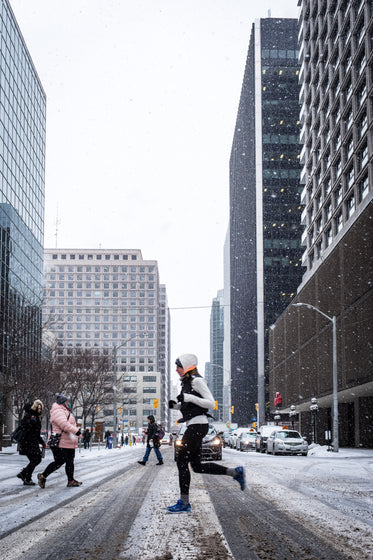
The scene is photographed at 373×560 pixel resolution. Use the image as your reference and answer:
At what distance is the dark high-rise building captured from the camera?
116 metres

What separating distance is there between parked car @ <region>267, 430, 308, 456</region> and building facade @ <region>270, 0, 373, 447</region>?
17.3 ft

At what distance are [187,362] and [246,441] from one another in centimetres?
3541

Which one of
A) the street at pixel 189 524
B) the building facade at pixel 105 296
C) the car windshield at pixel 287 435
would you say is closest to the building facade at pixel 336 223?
the car windshield at pixel 287 435

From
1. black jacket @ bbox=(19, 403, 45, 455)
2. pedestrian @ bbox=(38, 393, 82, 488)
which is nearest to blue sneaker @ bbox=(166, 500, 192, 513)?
pedestrian @ bbox=(38, 393, 82, 488)

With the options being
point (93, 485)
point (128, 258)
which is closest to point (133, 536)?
point (93, 485)

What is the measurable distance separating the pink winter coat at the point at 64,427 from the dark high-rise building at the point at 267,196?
103 metres

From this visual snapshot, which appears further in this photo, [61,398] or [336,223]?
[336,223]

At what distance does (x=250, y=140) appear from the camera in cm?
12912

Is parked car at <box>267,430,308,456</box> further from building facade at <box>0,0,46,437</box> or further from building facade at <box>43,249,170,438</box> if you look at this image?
building facade at <box>43,249,170,438</box>

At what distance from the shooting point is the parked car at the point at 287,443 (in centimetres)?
3206

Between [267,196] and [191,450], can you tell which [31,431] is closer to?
[191,450]

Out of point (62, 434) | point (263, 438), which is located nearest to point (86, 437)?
point (263, 438)

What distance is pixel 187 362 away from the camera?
7180mm

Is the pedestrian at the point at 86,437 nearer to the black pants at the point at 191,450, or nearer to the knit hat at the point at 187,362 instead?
the black pants at the point at 191,450
